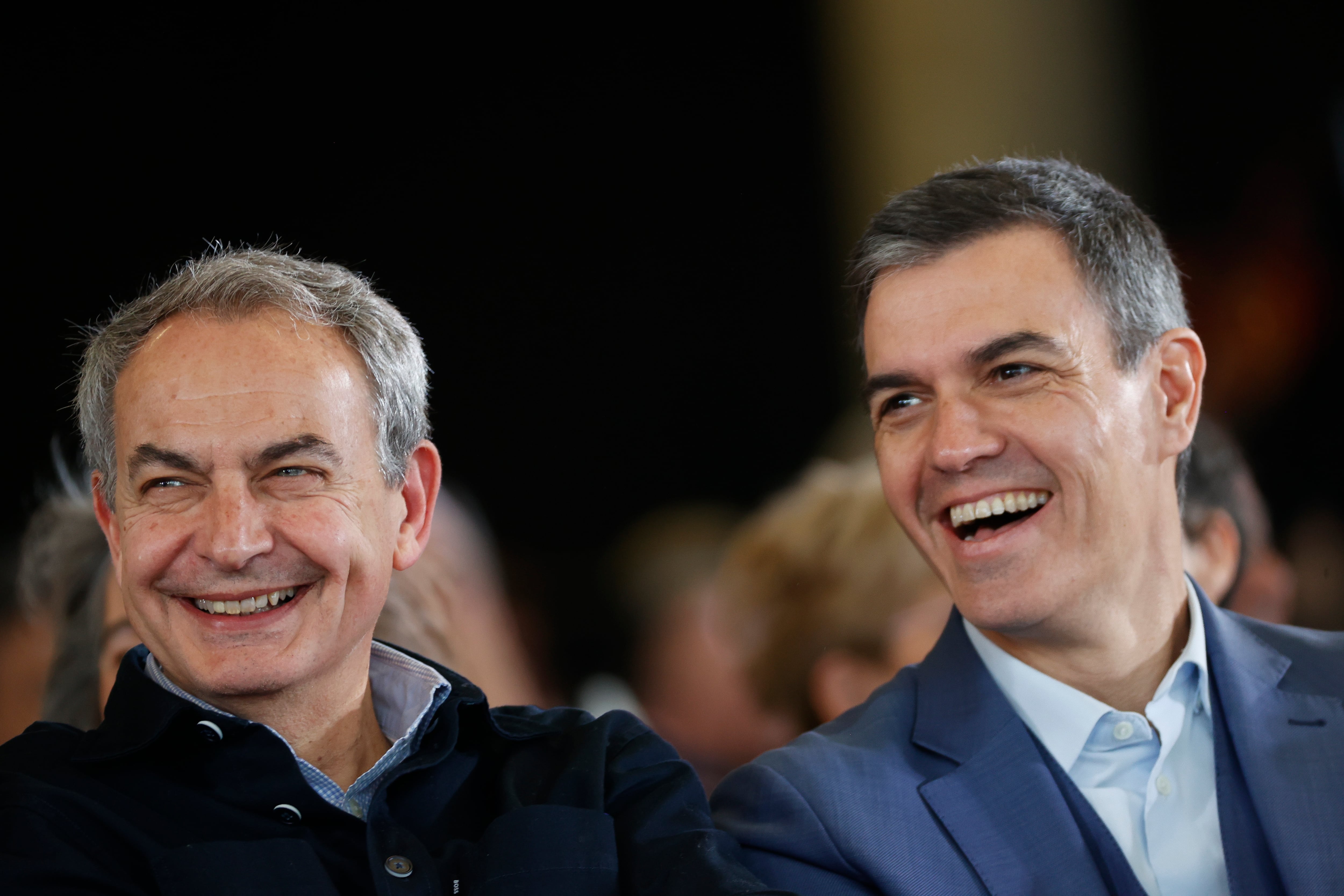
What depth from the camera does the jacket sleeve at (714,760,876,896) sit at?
1674mm

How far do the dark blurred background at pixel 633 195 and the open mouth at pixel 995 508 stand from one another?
122cm

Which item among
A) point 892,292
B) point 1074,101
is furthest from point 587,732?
point 1074,101

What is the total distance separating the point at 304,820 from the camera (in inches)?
62.5

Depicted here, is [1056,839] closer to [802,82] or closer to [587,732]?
[587,732]

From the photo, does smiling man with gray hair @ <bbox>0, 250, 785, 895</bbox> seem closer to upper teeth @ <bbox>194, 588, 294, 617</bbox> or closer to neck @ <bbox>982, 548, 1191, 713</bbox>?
upper teeth @ <bbox>194, 588, 294, 617</bbox>

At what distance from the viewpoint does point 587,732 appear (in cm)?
183

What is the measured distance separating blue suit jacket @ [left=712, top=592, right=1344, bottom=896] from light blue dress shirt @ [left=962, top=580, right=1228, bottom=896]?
0.03 metres

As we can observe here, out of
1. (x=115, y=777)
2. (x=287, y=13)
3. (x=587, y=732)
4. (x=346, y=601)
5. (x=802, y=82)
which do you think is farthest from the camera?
(x=802, y=82)

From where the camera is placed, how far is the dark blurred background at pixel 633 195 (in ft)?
9.15

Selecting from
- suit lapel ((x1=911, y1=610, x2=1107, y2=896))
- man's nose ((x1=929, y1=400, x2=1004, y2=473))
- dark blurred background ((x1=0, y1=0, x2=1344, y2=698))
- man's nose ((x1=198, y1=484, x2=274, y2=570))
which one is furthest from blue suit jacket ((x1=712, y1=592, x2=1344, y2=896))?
dark blurred background ((x1=0, y1=0, x2=1344, y2=698))

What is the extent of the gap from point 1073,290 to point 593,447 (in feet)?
4.46

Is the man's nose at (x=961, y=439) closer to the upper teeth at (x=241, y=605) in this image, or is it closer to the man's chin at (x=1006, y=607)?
the man's chin at (x=1006, y=607)

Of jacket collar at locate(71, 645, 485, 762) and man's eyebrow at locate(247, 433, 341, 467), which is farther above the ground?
man's eyebrow at locate(247, 433, 341, 467)

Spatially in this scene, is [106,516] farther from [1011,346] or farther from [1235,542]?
[1235,542]
